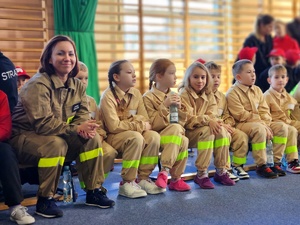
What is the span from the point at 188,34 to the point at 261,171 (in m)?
3.62

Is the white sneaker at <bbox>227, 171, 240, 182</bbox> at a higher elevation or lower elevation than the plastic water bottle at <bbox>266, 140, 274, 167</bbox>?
lower

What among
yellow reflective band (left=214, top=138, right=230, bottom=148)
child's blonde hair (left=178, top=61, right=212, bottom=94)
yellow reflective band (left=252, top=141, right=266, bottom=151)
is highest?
child's blonde hair (left=178, top=61, right=212, bottom=94)

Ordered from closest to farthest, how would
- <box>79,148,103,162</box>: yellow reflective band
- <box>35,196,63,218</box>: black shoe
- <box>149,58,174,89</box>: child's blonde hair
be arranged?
<box>35,196,63,218</box>: black shoe
<box>79,148,103,162</box>: yellow reflective band
<box>149,58,174,89</box>: child's blonde hair

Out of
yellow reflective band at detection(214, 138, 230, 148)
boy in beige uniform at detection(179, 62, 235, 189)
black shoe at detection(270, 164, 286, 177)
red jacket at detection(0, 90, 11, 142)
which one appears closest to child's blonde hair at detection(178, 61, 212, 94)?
boy in beige uniform at detection(179, 62, 235, 189)

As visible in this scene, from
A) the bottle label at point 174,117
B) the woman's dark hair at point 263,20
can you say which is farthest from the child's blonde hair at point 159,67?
the woman's dark hair at point 263,20

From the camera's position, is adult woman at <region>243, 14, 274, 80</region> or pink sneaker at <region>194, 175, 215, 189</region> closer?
pink sneaker at <region>194, 175, 215, 189</region>

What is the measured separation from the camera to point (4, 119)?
2.61 metres

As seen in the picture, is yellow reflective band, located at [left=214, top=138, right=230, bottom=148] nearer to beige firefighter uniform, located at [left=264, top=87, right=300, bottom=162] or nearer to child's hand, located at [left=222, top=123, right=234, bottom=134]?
child's hand, located at [left=222, top=123, right=234, bottom=134]

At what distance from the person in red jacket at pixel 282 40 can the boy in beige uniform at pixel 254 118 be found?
246 cm

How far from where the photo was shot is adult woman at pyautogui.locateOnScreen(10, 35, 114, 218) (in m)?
2.61

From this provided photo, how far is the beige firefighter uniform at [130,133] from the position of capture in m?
3.03

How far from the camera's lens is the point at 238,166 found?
3668 mm

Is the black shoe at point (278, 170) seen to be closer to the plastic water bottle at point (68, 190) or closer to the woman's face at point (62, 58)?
the plastic water bottle at point (68, 190)

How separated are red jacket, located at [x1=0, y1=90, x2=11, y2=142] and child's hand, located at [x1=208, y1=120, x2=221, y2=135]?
5.08 feet
